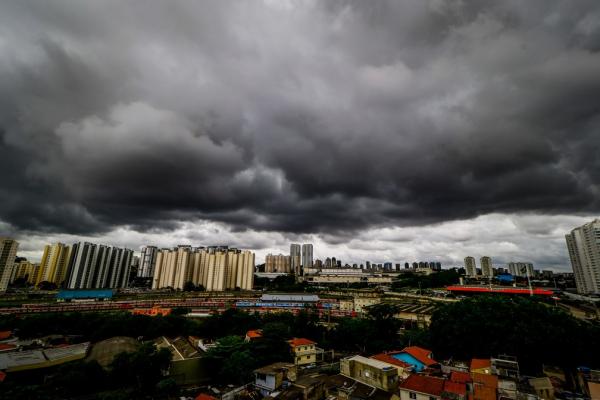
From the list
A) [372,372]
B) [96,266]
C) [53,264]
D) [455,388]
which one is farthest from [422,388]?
[53,264]

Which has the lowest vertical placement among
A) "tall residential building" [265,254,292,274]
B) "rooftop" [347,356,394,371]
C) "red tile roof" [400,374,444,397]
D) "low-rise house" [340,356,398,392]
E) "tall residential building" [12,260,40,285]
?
"low-rise house" [340,356,398,392]

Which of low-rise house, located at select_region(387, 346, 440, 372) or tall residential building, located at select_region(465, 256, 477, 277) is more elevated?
tall residential building, located at select_region(465, 256, 477, 277)

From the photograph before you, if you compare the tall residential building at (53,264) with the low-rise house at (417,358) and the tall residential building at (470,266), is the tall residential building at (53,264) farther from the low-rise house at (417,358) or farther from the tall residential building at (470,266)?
the tall residential building at (470,266)

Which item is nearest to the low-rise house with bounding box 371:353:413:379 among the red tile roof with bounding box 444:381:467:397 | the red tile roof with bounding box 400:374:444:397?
→ the red tile roof with bounding box 400:374:444:397

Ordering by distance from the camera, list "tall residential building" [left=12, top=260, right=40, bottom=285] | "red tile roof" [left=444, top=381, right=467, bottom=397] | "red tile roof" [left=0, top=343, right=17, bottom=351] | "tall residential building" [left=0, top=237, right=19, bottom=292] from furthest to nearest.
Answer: "tall residential building" [left=12, top=260, right=40, bottom=285] < "tall residential building" [left=0, top=237, right=19, bottom=292] < "red tile roof" [left=0, top=343, right=17, bottom=351] < "red tile roof" [left=444, top=381, right=467, bottom=397]

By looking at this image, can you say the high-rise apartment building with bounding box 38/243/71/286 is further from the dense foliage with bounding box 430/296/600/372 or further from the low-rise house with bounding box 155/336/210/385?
the dense foliage with bounding box 430/296/600/372

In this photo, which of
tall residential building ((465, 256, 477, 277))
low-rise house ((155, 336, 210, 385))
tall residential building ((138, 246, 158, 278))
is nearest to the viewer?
low-rise house ((155, 336, 210, 385))
